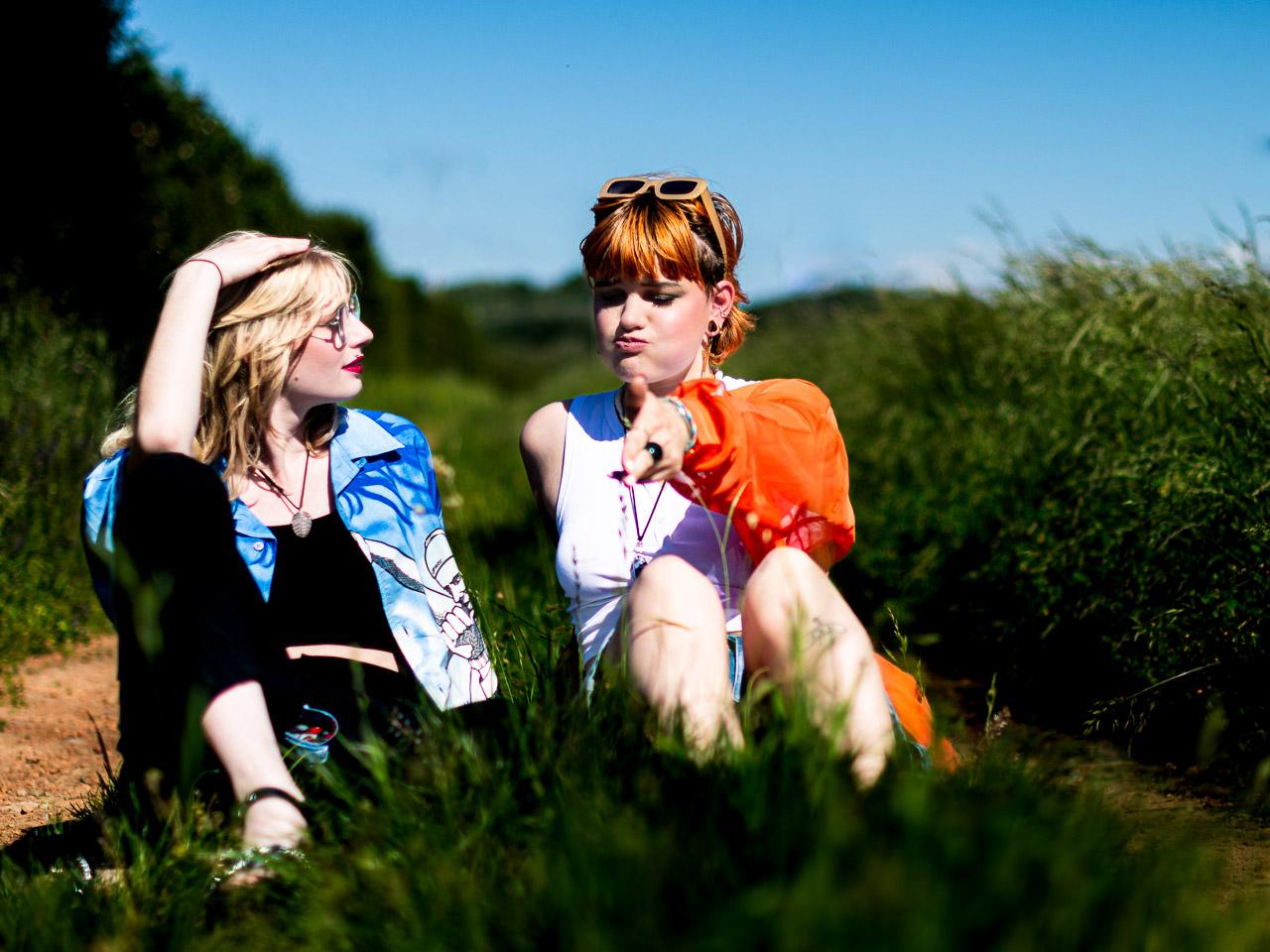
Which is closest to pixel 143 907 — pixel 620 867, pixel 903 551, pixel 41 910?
pixel 41 910

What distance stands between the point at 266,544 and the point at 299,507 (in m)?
0.16

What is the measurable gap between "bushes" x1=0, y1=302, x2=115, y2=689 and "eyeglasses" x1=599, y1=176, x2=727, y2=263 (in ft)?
10.8

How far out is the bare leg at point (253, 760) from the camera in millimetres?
2033

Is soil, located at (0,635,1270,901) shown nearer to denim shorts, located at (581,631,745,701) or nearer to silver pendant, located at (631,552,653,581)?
denim shorts, located at (581,631,745,701)

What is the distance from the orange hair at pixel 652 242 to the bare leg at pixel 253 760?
1.26 metres

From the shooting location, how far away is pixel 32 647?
464cm

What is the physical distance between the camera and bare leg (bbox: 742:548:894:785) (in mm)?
1939

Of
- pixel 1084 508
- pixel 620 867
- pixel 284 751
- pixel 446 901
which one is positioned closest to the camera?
pixel 620 867

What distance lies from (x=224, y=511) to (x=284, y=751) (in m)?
0.53

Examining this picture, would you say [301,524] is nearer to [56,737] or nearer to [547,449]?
[547,449]

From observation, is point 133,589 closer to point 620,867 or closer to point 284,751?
point 284,751

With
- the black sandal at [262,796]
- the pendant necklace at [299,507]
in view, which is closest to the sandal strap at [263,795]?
the black sandal at [262,796]

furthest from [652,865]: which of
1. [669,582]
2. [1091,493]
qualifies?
[1091,493]

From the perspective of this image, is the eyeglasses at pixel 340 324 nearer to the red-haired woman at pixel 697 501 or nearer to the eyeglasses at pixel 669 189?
the red-haired woman at pixel 697 501
